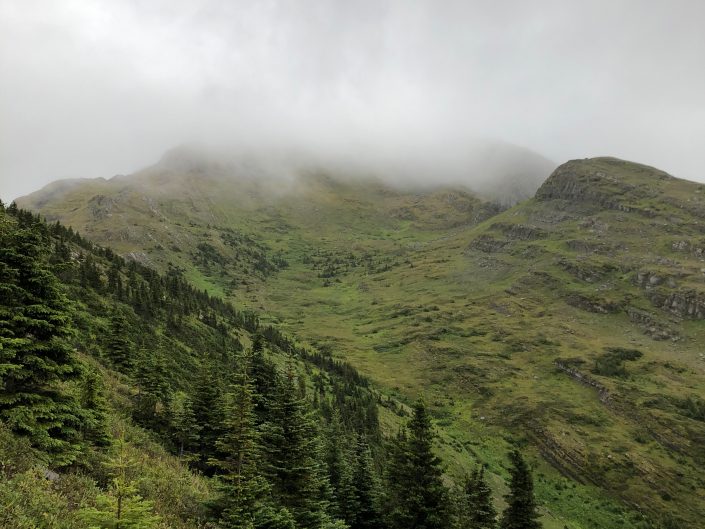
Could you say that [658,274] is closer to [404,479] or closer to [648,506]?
[648,506]

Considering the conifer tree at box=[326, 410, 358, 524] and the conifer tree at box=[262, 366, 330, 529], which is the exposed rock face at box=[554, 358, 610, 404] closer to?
the conifer tree at box=[326, 410, 358, 524]

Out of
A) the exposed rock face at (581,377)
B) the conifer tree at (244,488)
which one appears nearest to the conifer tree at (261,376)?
the conifer tree at (244,488)

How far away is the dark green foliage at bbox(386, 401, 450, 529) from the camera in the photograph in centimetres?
3189

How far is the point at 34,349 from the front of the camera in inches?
667

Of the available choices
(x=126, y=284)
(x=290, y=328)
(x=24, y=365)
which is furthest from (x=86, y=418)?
(x=290, y=328)

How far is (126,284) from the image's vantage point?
316ft

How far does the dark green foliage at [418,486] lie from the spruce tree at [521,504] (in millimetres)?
10338

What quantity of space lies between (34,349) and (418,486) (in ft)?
84.2

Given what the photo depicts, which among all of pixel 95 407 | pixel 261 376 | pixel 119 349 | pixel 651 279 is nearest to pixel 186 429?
pixel 261 376

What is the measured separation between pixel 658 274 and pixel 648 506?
125 m

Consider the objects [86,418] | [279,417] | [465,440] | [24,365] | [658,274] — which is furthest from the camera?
[658,274]

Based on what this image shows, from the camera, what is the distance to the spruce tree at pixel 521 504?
3894cm

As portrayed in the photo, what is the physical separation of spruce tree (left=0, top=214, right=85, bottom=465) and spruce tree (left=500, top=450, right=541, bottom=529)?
35.0m

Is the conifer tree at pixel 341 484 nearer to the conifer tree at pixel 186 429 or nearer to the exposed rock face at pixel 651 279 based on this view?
the conifer tree at pixel 186 429
